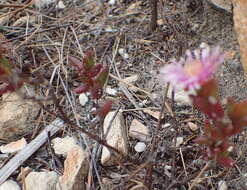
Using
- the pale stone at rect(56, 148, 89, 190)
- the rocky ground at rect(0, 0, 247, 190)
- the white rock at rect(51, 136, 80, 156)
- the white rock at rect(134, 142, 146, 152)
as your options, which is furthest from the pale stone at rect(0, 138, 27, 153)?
the white rock at rect(134, 142, 146, 152)

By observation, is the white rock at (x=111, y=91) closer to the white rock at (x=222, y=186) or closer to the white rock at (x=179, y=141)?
the white rock at (x=179, y=141)

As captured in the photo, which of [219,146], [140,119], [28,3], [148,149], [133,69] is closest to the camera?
[219,146]

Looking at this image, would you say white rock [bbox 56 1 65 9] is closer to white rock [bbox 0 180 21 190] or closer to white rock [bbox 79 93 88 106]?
white rock [bbox 79 93 88 106]

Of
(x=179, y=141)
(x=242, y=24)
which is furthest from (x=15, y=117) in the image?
(x=242, y=24)

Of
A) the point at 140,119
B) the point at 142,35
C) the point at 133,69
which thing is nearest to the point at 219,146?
the point at 140,119

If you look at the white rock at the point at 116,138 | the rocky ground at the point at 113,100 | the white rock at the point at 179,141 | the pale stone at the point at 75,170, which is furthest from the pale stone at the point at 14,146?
the white rock at the point at 179,141

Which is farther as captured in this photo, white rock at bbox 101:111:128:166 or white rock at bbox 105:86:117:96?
white rock at bbox 105:86:117:96

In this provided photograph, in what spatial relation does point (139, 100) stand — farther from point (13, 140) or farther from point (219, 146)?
point (219, 146)
